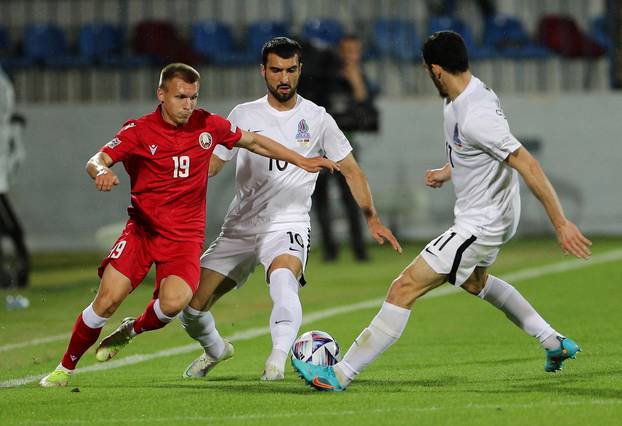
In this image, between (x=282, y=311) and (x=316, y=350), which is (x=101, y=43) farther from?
(x=316, y=350)

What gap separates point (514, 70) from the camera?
20.0m

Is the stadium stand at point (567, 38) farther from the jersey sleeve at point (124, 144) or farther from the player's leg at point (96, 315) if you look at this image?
the player's leg at point (96, 315)

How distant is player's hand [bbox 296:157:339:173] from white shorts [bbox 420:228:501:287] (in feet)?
2.37

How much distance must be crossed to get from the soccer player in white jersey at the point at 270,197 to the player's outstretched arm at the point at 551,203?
1.15m

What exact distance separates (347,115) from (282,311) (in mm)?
9301

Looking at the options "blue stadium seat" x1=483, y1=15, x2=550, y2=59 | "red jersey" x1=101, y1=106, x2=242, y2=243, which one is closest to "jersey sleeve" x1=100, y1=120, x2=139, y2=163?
"red jersey" x1=101, y1=106, x2=242, y2=243

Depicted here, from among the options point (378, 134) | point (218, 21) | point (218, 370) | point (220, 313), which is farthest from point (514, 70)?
point (218, 370)

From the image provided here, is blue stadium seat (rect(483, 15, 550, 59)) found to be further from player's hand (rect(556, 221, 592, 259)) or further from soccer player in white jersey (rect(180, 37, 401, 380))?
player's hand (rect(556, 221, 592, 259))

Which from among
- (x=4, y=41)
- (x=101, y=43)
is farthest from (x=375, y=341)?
(x=4, y=41)

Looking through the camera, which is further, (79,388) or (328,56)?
(328,56)

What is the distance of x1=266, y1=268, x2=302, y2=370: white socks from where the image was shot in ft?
24.0

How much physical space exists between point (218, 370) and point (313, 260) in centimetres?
858

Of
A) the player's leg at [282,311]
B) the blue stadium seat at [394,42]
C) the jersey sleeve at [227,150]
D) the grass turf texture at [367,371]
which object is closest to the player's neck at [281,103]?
the jersey sleeve at [227,150]

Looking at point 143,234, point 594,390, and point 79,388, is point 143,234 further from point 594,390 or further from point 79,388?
point 594,390
